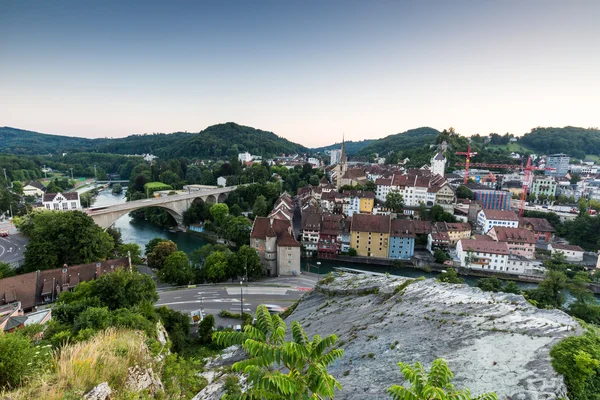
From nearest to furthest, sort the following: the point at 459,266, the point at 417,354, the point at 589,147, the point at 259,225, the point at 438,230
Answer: the point at 417,354, the point at 259,225, the point at 459,266, the point at 438,230, the point at 589,147

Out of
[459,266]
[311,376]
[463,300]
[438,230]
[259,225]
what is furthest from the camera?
[438,230]

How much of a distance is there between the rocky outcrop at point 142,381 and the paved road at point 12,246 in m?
26.4

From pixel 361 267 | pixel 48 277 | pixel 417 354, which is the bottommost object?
pixel 361 267

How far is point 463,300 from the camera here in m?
9.75

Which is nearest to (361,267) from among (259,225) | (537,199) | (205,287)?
(259,225)

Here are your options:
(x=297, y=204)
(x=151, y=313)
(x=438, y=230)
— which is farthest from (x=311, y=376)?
(x=297, y=204)

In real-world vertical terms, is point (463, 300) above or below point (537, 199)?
above

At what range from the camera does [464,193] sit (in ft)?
167

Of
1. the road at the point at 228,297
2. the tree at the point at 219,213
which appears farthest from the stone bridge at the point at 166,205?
the road at the point at 228,297

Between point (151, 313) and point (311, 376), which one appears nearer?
point (311, 376)

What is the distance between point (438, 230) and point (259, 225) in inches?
933

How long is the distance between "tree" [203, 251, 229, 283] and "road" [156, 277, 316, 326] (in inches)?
42.1

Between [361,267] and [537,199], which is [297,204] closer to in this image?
[361,267]

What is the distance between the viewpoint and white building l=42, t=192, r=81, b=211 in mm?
43812
